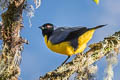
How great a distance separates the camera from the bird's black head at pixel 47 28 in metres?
2.45

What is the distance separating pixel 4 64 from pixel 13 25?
234 millimetres

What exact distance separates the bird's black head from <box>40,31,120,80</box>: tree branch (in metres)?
0.54

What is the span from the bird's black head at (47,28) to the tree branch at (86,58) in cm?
54

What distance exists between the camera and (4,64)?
168 centimetres

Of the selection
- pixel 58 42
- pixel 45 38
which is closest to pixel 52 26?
pixel 45 38

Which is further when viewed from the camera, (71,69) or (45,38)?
(45,38)

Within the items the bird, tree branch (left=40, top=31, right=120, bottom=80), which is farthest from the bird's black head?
tree branch (left=40, top=31, right=120, bottom=80)

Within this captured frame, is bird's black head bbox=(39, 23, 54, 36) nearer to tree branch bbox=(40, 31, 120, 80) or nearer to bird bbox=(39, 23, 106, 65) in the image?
bird bbox=(39, 23, 106, 65)

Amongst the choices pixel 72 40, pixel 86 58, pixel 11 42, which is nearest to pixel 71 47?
pixel 72 40

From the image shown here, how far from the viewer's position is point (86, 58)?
1867 mm

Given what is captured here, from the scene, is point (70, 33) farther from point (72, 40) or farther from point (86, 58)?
point (86, 58)

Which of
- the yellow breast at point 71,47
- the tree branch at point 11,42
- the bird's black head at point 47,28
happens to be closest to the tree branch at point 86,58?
the yellow breast at point 71,47

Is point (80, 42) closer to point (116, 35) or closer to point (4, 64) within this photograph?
point (116, 35)

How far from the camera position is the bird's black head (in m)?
2.45
